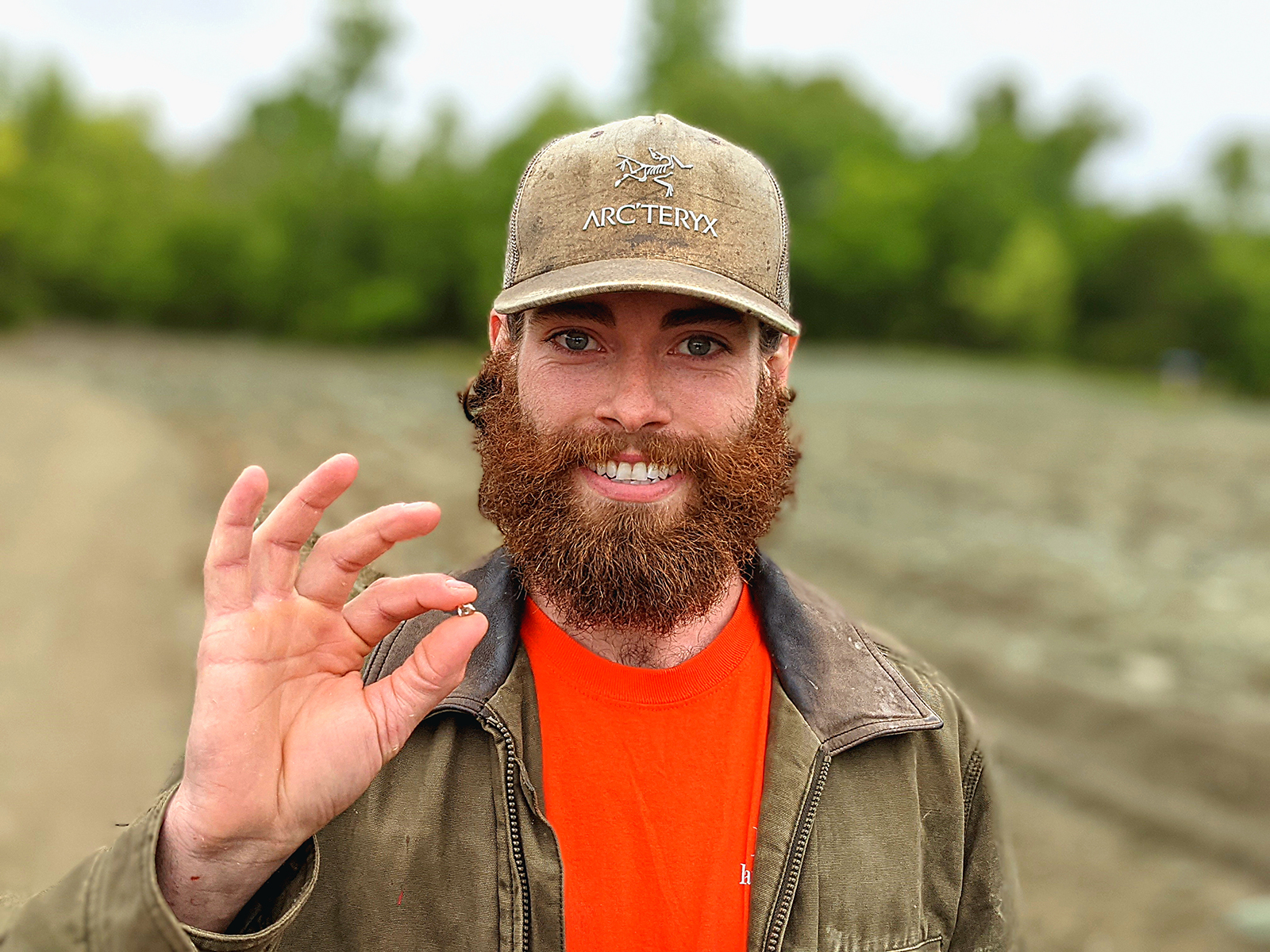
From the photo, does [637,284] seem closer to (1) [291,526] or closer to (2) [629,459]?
(2) [629,459]

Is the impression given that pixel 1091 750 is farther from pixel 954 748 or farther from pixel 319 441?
pixel 319 441

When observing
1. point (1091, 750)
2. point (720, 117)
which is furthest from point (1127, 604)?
point (720, 117)

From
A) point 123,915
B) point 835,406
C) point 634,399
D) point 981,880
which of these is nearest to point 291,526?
point 123,915

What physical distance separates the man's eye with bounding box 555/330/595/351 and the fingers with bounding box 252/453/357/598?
0.67 metres

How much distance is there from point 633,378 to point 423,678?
0.80 m

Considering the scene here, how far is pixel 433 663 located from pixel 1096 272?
46.1 meters

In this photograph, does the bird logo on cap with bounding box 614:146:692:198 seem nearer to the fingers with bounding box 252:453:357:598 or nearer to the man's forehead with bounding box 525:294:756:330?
the man's forehead with bounding box 525:294:756:330

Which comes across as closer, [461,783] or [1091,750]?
[461,783]

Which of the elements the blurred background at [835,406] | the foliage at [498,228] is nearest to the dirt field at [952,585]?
the blurred background at [835,406]

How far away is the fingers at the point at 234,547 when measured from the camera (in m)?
1.72

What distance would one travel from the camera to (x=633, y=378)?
7.45 ft

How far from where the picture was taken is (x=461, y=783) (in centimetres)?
211

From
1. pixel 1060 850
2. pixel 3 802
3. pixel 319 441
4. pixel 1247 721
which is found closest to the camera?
pixel 1060 850

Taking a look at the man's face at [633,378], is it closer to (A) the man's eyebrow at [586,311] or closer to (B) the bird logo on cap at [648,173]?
(A) the man's eyebrow at [586,311]
